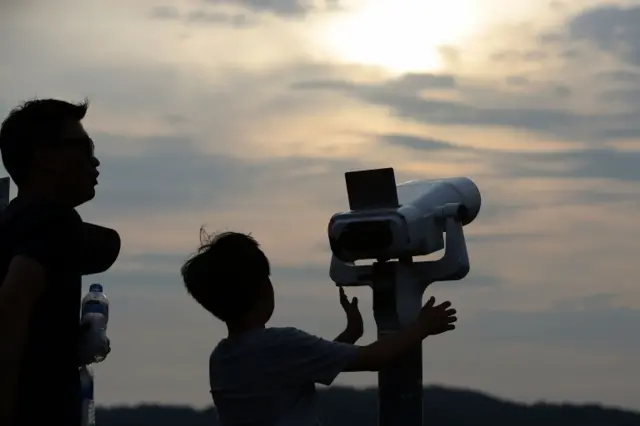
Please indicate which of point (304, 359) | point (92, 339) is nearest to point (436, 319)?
point (304, 359)

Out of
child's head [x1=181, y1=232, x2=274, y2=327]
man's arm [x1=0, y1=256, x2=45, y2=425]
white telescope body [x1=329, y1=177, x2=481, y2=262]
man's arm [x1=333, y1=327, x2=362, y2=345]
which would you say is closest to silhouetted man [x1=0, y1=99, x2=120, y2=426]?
man's arm [x1=0, y1=256, x2=45, y2=425]

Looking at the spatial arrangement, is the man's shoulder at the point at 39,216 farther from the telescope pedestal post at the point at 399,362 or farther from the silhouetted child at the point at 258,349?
the telescope pedestal post at the point at 399,362

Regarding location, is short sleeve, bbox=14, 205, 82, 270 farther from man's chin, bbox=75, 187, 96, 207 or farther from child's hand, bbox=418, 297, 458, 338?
child's hand, bbox=418, 297, 458, 338

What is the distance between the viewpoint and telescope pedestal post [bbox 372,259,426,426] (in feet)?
14.7

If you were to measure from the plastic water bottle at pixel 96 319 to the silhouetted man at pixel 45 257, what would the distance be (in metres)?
0.09

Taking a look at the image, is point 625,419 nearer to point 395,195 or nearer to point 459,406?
point 459,406

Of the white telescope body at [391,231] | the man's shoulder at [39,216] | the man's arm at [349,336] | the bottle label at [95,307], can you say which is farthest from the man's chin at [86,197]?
the white telescope body at [391,231]

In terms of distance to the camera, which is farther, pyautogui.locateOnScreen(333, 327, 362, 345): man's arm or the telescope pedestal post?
the telescope pedestal post

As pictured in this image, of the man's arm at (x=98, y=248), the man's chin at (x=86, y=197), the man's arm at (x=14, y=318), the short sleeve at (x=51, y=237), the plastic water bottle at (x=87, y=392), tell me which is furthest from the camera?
the plastic water bottle at (x=87, y=392)

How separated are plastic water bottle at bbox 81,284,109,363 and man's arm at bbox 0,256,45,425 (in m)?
0.36

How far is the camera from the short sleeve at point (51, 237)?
345 centimetres

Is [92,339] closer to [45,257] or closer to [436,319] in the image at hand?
[45,257]

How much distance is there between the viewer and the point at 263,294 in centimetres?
388

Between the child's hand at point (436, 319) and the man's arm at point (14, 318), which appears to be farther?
the child's hand at point (436, 319)
